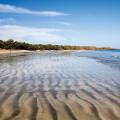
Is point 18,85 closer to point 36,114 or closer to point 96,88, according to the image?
point 96,88

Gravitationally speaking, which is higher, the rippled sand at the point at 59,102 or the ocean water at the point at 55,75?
the rippled sand at the point at 59,102

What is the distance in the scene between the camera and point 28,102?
573cm

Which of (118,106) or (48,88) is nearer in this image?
(118,106)

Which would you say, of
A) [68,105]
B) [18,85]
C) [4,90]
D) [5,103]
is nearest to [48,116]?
[68,105]

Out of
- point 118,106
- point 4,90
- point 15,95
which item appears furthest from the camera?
point 4,90

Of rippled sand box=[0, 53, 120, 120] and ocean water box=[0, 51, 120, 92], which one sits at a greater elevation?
rippled sand box=[0, 53, 120, 120]

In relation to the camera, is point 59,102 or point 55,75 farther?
point 55,75

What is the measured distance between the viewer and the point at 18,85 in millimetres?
8125

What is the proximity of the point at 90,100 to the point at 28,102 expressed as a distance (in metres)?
1.46

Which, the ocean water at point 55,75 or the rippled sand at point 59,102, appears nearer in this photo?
the rippled sand at point 59,102

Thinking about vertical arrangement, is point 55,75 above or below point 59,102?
below

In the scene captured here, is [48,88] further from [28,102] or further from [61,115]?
[61,115]

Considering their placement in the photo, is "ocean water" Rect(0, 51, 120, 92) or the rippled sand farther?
"ocean water" Rect(0, 51, 120, 92)

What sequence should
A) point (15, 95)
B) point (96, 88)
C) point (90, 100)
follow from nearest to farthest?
point (90, 100) < point (15, 95) < point (96, 88)
